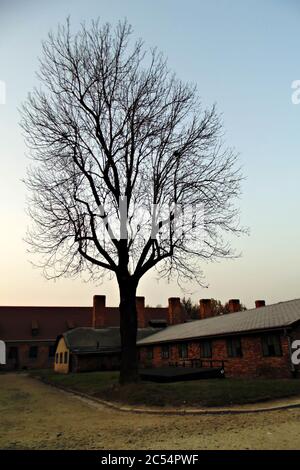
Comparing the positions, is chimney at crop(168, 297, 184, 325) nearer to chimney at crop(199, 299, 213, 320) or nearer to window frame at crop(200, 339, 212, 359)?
chimney at crop(199, 299, 213, 320)

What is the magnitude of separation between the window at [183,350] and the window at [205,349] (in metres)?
2.40

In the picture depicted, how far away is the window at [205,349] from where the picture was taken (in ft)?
82.1

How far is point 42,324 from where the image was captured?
163ft

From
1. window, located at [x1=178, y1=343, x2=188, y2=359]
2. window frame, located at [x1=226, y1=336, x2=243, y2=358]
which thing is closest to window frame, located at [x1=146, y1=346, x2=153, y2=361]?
window, located at [x1=178, y1=343, x2=188, y2=359]

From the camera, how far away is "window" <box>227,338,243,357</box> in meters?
22.0

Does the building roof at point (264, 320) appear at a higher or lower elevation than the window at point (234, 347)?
higher

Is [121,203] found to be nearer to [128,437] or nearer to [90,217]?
[90,217]

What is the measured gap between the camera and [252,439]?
7.48 metres

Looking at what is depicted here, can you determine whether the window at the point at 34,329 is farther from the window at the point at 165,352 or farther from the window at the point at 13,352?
the window at the point at 165,352

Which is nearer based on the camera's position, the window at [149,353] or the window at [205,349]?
the window at [205,349]

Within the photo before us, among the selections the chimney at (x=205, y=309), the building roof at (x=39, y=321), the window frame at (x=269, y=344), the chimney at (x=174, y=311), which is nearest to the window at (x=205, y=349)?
the window frame at (x=269, y=344)

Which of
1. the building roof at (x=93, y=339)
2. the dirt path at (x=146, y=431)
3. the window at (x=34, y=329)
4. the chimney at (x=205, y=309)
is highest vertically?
the chimney at (x=205, y=309)

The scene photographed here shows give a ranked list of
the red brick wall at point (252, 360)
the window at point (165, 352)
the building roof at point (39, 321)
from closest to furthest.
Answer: the red brick wall at point (252, 360) < the window at point (165, 352) < the building roof at point (39, 321)

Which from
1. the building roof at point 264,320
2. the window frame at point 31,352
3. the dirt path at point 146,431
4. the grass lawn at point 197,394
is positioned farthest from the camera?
the window frame at point 31,352
